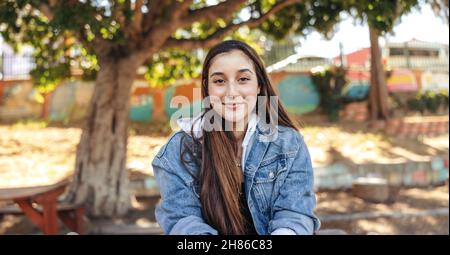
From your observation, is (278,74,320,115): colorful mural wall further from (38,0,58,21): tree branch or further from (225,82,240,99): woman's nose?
(225,82,240,99): woman's nose

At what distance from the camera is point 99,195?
5727mm

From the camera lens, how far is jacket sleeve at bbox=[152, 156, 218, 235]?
5.60ft

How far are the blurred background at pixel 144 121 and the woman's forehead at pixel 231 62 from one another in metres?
0.45

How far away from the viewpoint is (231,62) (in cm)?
177

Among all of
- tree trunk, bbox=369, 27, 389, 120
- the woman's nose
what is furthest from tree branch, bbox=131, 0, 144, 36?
tree trunk, bbox=369, 27, 389, 120

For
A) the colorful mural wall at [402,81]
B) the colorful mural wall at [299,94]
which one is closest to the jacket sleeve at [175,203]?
the colorful mural wall at [299,94]

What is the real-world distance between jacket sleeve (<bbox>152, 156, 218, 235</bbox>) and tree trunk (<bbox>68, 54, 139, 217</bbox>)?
4.06 meters

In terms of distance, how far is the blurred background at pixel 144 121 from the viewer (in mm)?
4875

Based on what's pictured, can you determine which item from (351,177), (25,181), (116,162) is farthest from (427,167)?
(25,181)

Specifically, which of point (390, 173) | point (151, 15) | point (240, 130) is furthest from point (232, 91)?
point (390, 173)

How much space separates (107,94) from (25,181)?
8.48 feet

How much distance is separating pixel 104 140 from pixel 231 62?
4.21 metres

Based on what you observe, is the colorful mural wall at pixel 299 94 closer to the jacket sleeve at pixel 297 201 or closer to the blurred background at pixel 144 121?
the blurred background at pixel 144 121

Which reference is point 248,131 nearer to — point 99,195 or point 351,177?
point 99,195
